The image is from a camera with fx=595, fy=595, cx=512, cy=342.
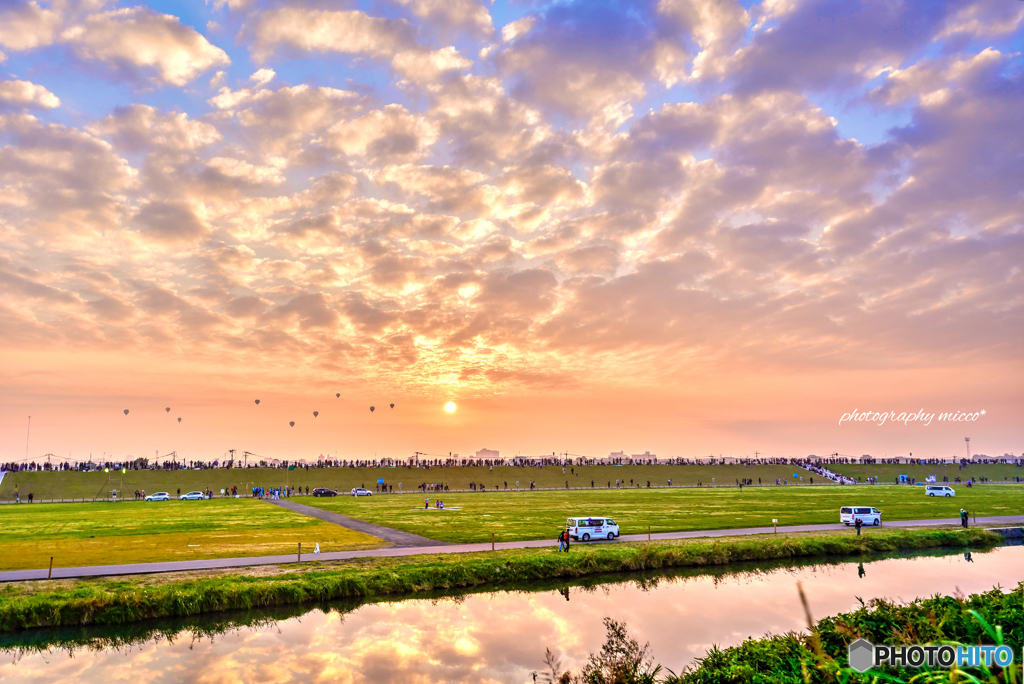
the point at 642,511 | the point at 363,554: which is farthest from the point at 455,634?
the point at 642,511

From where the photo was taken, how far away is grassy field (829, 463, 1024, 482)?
13550 cm

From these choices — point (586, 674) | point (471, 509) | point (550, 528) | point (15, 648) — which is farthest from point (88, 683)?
point (471, 509)

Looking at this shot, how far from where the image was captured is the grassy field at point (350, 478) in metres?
104

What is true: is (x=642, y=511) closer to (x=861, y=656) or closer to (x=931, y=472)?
(x=861, y=656)

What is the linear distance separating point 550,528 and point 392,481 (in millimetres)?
76536

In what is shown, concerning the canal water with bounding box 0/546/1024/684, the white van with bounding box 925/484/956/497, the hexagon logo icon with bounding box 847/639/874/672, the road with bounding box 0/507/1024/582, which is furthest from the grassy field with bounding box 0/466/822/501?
the hexagon logo icon with bounding box 847/639/874/672

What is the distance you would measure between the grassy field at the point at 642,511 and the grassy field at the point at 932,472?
51559mm

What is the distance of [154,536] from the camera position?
4656cm

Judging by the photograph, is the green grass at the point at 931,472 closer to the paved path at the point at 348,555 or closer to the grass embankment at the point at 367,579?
the paved path at the point at 348,555

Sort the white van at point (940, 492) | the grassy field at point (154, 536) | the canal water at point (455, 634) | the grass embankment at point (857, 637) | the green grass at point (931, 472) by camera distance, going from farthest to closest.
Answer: the green grass at point (931, 472) → the white van at point (940, 492) → the grassy field at point (154, 536) → the canal water at point (455, 634) → the grass embankment at point (857, 637)

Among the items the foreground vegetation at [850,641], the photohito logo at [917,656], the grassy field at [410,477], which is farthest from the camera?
the grassy field at [410,477]

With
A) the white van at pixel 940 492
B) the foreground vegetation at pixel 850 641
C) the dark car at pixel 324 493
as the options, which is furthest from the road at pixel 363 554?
the dark car at pixel 324 493

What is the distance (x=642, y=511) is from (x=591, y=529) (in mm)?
23718

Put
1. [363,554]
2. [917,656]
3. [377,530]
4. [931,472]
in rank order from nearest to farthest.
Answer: [917,656] → [363,554] → [377,530] → [931,472]
